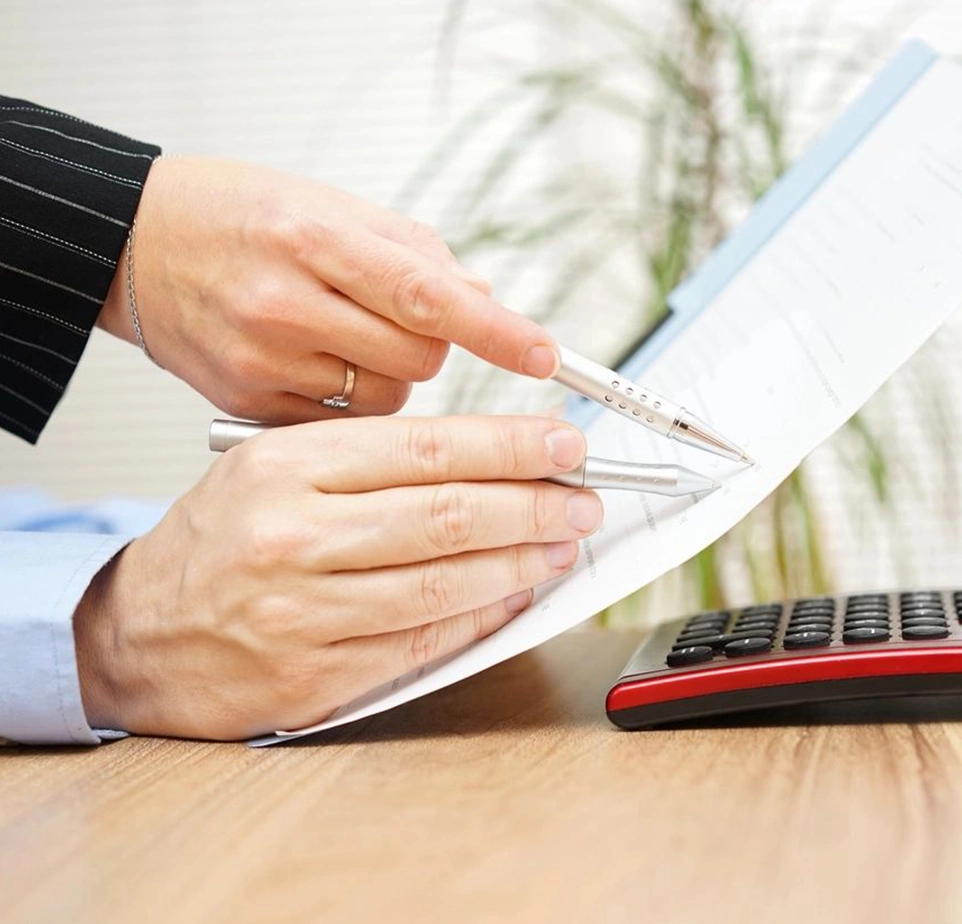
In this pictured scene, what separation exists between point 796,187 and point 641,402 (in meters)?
0.28

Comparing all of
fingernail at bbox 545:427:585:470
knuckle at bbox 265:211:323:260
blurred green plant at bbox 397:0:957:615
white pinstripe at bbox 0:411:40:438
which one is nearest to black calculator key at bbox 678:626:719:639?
fingernail at bbox 545:427:585:470

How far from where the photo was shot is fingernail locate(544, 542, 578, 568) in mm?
475

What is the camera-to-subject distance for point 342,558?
447 mm

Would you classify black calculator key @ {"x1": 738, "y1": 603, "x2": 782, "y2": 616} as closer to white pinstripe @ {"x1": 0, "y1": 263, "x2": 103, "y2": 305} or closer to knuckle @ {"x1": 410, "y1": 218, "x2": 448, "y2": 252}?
knuckle @ {"x1": 410, "y1": 218, "x2": 448, "y2": 252}

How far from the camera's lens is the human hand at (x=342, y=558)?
448mm

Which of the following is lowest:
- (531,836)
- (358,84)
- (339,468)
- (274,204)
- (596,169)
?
(531,836)

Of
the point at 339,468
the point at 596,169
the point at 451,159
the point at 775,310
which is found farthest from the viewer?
the point at 451,159

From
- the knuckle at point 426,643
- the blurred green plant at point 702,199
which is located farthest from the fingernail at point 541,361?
the blurred green plant at point 702,199

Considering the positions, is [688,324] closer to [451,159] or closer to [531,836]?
[531,836]

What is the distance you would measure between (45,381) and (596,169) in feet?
4.58

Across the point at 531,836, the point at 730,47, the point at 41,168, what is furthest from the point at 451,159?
the point at 531,836

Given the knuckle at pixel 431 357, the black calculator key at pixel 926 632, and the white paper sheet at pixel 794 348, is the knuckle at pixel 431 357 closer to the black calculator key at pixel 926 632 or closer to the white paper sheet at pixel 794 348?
the white paper sheet at pixel 794 348

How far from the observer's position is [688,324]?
0.70 m

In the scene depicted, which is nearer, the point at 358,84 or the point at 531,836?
the point at 531,836
